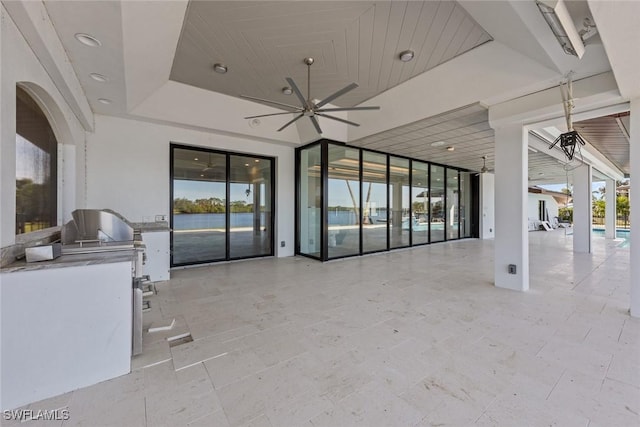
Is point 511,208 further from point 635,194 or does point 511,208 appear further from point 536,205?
point 536,205

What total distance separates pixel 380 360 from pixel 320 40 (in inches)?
148

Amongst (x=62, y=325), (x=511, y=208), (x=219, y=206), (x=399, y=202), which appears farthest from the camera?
(x=399, y=202)

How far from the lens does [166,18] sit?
241 centimetres

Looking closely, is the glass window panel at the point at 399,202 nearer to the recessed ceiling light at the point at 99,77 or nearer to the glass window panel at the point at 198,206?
the glass window panel at the point at 198,206

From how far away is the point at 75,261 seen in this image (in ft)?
6.37

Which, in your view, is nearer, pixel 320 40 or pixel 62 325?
pixel 62 325

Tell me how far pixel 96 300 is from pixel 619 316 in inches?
208

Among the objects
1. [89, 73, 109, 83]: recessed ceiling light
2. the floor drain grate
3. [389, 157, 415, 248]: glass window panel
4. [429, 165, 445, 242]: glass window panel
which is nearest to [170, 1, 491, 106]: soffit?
[89, 73, 109, 83]: recessed ceiling light

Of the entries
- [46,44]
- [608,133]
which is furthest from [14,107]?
[608,133]

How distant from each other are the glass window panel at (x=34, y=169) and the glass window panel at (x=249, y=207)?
305cm

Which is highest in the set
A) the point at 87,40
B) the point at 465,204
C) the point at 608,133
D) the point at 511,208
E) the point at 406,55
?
the point at 406,55

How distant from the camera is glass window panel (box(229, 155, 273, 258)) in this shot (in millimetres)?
6114

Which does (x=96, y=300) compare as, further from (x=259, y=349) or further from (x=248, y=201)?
(x=248, y=201)

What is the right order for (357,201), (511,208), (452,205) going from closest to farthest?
(511,208)
(357,201)
(452,205)
